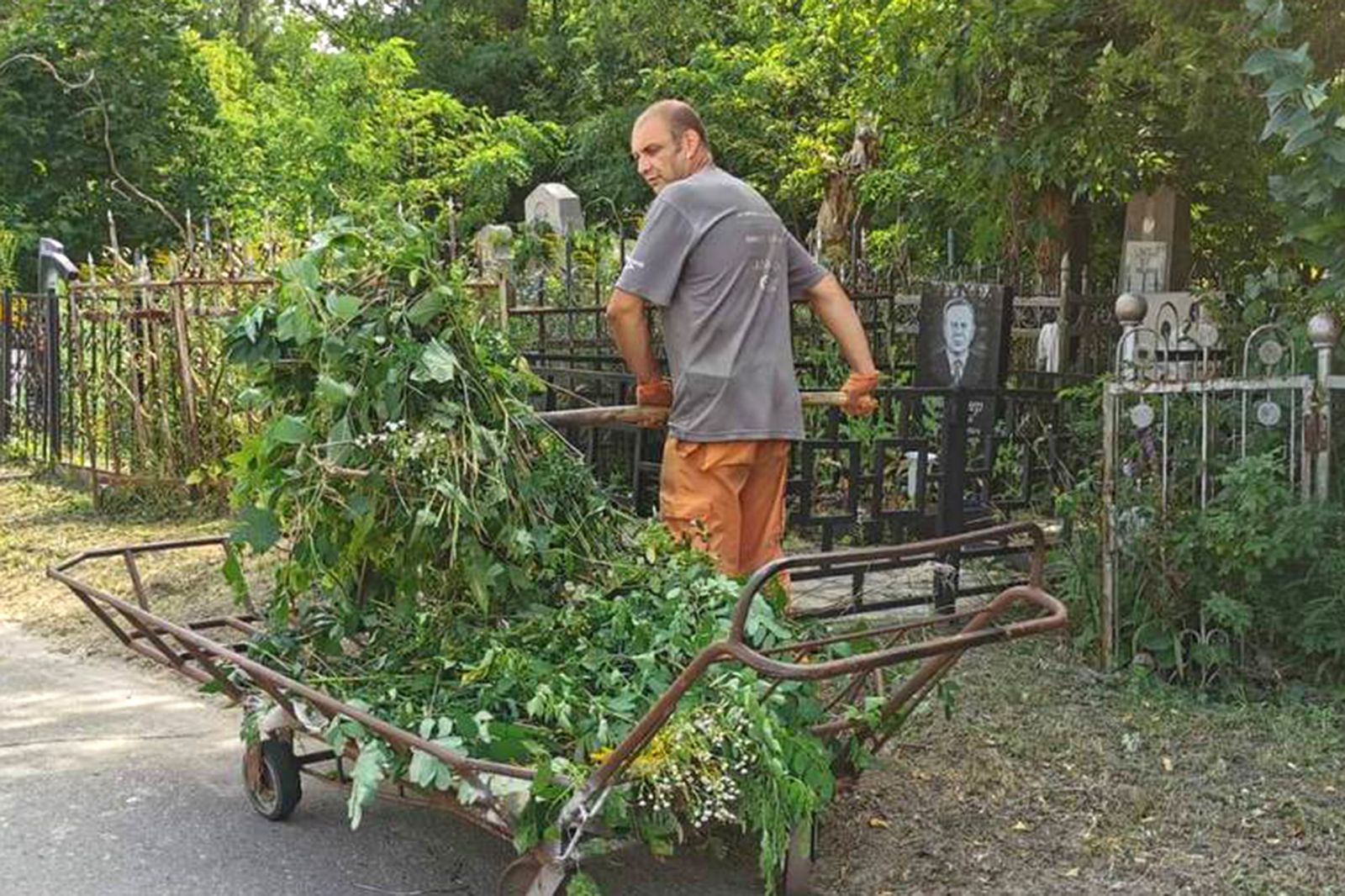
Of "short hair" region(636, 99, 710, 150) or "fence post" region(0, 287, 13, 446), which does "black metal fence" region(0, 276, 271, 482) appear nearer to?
Result: "fence post" region(0, 287, 13, 446)

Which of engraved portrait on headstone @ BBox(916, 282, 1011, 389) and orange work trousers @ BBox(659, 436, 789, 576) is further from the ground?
engraved portrait on headstone @ BBox(916, 282, 1011, 389)

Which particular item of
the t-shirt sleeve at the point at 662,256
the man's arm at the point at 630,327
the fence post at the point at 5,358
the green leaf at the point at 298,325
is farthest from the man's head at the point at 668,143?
the fence post at the point at 5,358

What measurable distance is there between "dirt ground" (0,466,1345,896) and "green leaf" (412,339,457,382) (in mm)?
1590

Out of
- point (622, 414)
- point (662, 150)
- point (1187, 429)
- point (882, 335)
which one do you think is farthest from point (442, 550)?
point (882, 335)

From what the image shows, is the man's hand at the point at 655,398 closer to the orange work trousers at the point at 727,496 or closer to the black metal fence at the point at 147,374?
the orange work trousers at the point at 727,496

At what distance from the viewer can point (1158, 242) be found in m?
9.23

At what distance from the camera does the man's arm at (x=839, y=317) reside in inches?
189

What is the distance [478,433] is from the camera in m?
3.89

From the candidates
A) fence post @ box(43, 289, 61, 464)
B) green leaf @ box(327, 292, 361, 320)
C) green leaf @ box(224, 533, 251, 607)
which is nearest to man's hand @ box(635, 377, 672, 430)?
green leaf @ box(327, 292, 361, 320)

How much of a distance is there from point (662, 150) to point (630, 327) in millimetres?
588

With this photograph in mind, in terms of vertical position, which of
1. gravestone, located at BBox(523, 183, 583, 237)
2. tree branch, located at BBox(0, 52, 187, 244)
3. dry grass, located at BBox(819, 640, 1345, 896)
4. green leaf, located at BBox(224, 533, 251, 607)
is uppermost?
tree branch, located at BBox(0, 52, 187, 244)

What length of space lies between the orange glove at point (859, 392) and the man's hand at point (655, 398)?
1.95 feet

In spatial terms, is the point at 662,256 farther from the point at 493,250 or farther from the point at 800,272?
the point at 493,250

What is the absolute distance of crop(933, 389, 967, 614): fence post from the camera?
579cm
